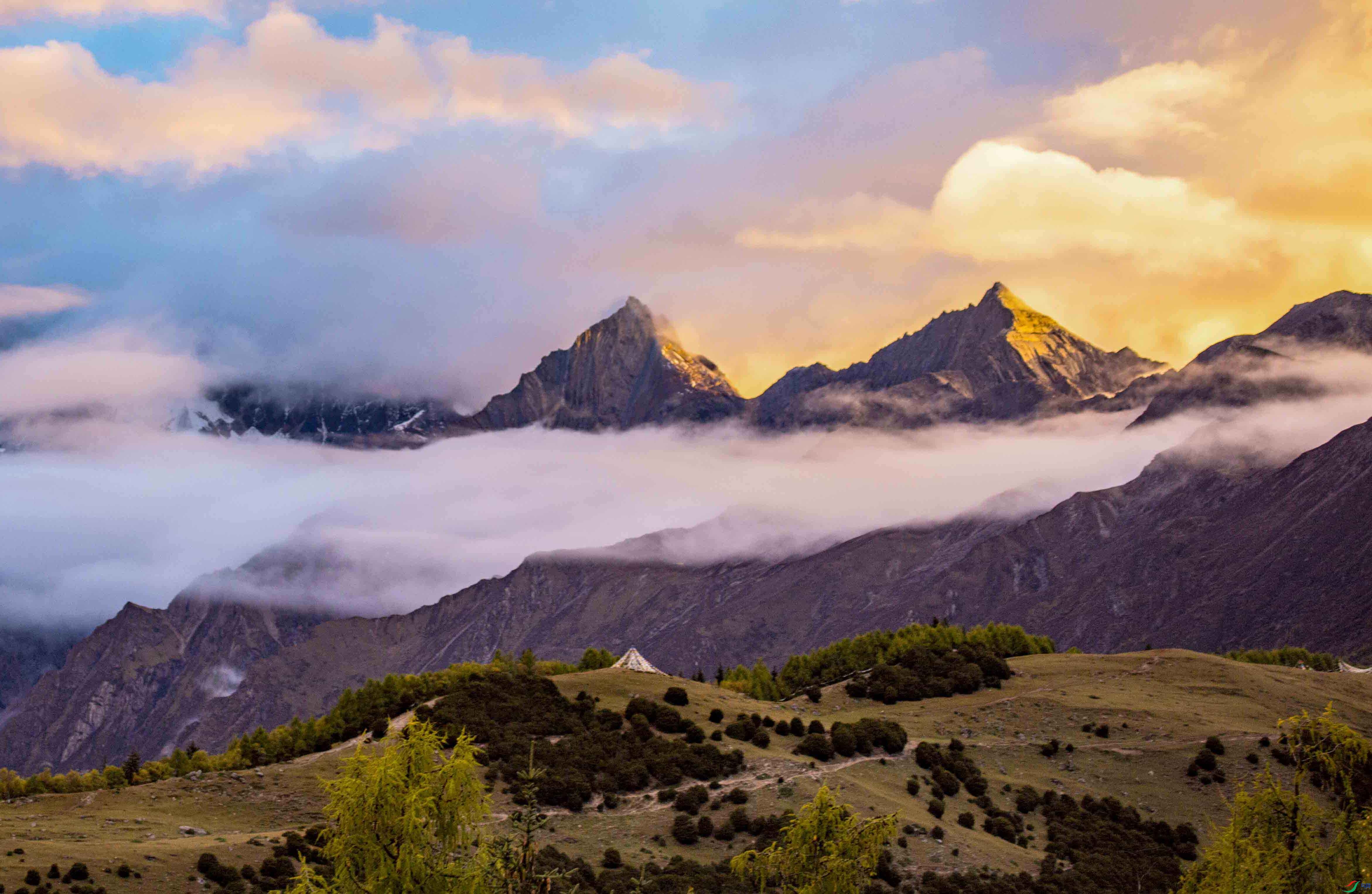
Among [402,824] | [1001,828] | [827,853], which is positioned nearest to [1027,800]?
[1001,828]

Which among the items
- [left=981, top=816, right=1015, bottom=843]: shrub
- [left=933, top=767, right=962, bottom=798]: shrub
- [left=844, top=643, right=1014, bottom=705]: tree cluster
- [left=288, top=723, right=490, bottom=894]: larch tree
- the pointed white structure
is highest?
[left=288, top=723, right=490, bottom=894]: larch tree

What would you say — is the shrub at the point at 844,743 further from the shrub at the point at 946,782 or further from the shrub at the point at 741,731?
the shrub at the point at 946,782

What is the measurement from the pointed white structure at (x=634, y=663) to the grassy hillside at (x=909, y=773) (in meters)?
6.92

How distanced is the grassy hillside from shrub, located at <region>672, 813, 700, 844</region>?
582mm

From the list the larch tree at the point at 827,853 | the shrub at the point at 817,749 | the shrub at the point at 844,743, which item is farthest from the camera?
the shrub at the point at 844,743

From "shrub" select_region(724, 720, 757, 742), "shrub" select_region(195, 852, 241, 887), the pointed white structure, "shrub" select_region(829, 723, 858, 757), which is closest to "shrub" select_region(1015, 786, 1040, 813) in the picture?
"shrub" select_region(829, 723, 858, 757)

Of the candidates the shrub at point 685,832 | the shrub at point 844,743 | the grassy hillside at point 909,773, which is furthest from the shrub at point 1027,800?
the shrub at point 685,832

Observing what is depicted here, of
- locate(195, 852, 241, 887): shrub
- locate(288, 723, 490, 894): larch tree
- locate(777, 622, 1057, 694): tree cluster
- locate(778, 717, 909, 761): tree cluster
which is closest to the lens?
locate(288, 723, 490, 894): larch tree

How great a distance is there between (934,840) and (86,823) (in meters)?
53.5

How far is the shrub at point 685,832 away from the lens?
3423 inches

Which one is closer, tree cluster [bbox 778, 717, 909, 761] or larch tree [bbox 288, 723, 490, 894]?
larch tree [bbox 288, 723, 490, 894]

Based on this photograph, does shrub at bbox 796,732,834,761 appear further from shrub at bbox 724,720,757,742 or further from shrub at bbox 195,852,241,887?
shrub at bbox 195,852,241,887

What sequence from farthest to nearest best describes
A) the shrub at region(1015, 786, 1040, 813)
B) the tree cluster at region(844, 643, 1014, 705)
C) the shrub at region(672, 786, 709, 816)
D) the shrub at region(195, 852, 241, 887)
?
the tree cluster at region(844, 643, 1014, 705), the shrub at region(1015, 786, 1040, 813), the shrub at region(672, 786, 709, 816), the shrub at region(195, 852, 241, 887)

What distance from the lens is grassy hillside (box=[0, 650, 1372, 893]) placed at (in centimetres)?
8106
